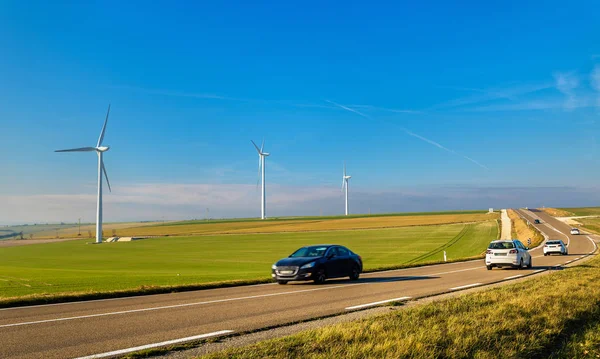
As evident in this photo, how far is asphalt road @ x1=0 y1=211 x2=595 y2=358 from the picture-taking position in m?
8.35

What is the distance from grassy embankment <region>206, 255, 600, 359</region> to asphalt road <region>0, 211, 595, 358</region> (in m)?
2.06

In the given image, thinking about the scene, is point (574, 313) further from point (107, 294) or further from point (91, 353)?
point (107, 294)

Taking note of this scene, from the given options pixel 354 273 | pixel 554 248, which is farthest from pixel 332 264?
pixel 554 248

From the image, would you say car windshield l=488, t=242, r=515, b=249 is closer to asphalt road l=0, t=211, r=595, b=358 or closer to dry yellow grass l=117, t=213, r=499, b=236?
asphalt road l=0, t=211, r=595, b=358

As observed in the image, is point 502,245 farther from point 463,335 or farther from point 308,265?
point 463,335

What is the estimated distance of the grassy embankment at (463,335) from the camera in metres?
7.09

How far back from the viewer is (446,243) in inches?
2419

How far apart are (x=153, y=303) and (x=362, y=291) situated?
636cm

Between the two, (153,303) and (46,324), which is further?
(153,303)

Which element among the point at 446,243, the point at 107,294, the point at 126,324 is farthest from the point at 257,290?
the point at 446,243

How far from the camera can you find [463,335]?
317 inches

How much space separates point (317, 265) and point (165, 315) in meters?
8.99

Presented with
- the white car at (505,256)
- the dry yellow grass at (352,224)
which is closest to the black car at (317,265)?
the white car at (505,256)

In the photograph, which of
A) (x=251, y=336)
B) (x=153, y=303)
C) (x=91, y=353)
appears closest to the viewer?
(x=91, y=353)
